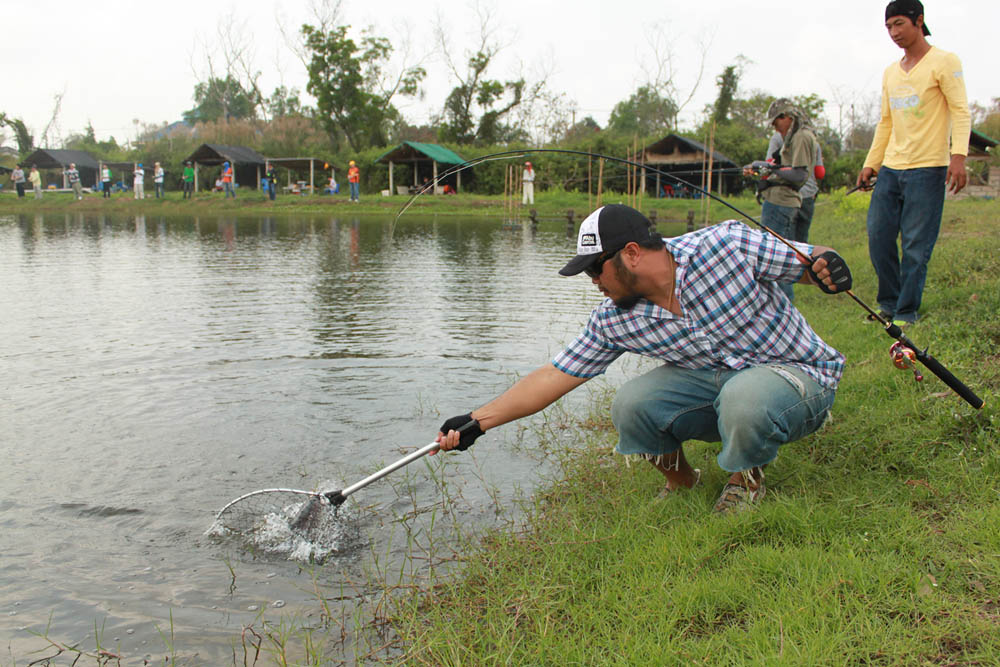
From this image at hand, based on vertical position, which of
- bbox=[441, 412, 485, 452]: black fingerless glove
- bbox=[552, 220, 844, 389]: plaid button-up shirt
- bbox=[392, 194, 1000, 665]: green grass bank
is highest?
bbox=[552, 220, 844, 389]: plaid button-up shirt

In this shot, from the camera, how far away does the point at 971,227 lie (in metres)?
10.6

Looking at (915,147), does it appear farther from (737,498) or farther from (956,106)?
(737,498)

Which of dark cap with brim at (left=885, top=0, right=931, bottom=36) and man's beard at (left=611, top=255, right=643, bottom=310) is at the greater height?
dark cap with brim at (left=885, top=0, right=931, bottom=36)

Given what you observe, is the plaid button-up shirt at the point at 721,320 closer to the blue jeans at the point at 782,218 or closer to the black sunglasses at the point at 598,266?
the black sunglasses at the point at 598,266

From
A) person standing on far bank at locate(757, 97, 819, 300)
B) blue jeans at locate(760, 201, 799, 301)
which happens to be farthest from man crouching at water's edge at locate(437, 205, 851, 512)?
blue jeans at locate(760, 201, 799, 301)

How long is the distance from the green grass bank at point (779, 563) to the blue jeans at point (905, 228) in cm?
104

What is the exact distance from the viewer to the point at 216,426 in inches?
215

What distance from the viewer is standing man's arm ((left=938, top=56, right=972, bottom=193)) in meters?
5.12

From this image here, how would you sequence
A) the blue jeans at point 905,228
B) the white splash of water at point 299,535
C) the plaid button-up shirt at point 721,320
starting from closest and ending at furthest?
the plaid button-up shirt at point 721,320 < the white splash of water at point 299,535 < the blue jeans at point 905,228

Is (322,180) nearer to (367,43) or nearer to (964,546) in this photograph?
(367,43)

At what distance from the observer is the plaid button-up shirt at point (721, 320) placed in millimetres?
3236

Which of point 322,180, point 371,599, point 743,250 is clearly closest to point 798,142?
point 743,250

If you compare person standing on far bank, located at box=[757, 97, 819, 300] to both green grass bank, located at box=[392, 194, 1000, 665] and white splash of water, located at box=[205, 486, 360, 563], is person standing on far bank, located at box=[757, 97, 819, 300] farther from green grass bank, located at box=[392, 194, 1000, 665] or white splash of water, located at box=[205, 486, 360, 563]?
white splash of water, located at box=[205, 486, 360, 563]

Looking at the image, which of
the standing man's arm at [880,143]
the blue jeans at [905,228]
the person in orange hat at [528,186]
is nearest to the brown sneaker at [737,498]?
the blue jeans at [905,228]
